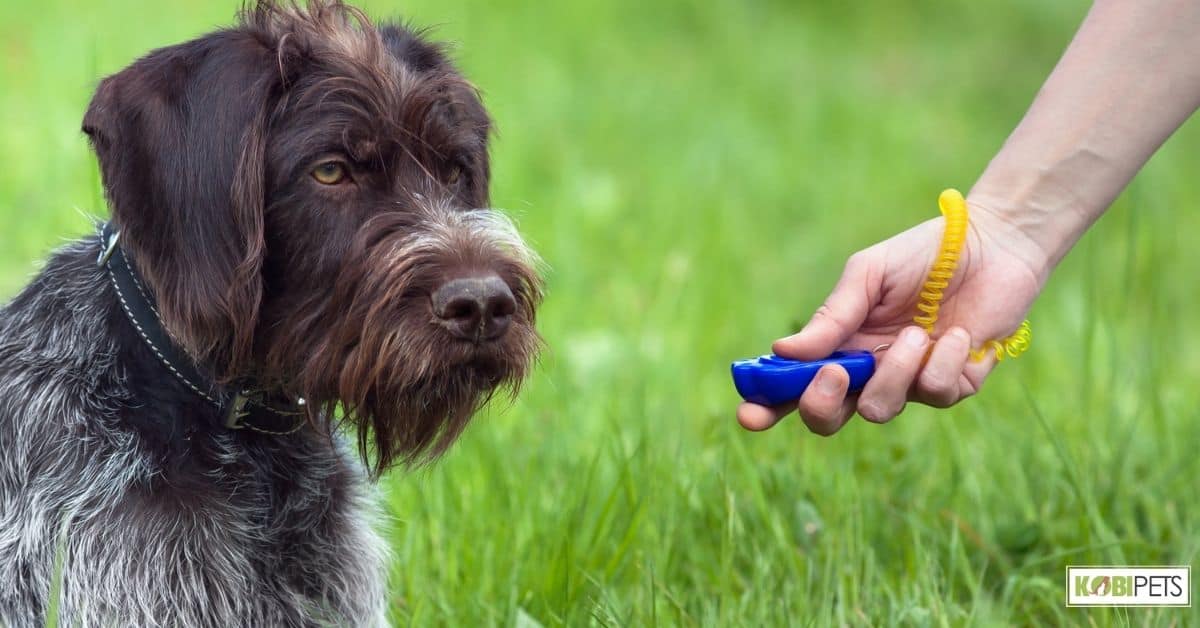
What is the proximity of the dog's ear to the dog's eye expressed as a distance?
0.13 metres

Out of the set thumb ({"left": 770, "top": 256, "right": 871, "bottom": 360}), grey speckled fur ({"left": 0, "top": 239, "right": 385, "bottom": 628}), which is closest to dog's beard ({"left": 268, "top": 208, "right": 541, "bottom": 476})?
grey speckled fur ({"left": 0, "top": 239, "right": 385, "bottom": 628})

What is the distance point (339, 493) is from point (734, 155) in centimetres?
702

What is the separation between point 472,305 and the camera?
3006 mm

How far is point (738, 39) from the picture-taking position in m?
13.5

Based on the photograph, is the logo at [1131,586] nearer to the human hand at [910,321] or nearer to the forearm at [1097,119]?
the human hand at [910,321]

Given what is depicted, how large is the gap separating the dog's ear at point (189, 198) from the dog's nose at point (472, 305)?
446mm

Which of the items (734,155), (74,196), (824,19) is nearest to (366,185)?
(74,196)

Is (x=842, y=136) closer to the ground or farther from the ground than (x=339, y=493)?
farther from the ground

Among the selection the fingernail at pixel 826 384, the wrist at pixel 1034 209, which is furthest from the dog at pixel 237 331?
the wrist at pixel 1034 209

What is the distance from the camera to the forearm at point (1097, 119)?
3.36 m

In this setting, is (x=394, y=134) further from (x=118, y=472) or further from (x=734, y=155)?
(x=734, y=155)

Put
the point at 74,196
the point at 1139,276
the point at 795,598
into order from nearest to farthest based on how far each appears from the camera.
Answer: the point at 795,598
the point at 74,196
the point at 1139,276

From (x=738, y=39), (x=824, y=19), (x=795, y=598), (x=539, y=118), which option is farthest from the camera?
(x=824, y=19)

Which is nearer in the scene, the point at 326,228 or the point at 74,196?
the point at 326,228
